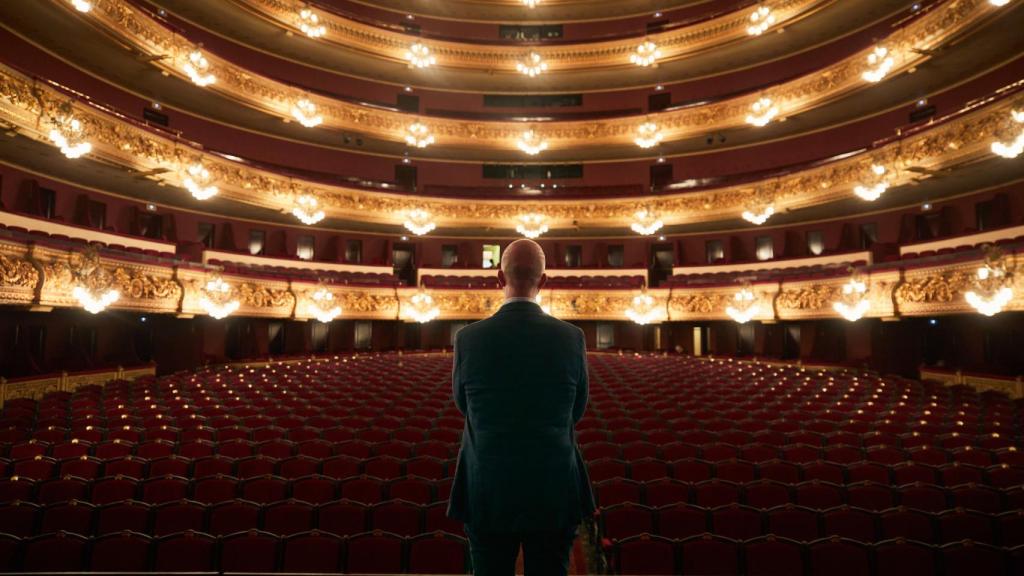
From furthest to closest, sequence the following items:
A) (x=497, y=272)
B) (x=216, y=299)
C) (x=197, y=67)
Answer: (x=197, y=67) → (x=216, y=299) → (x=497, y=272)

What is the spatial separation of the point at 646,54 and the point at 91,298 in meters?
19.0

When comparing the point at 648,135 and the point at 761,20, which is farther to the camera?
the point at 648,135

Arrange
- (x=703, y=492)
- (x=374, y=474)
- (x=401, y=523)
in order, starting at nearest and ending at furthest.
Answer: (x=401, y=523) < (x=703, y=492) < (x=374, y=474)

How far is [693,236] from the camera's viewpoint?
840 inches

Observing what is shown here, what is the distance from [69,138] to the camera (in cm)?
970

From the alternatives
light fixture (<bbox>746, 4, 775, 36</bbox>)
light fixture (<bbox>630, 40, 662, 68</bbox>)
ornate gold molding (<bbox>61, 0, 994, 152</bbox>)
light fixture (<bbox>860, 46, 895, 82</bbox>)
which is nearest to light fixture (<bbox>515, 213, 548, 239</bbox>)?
ornate gold molding (<bbox>61, 0, 994, 152</bbox>)

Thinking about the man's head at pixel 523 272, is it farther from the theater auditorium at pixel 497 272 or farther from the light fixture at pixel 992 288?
the light fixture at pixel 992 288

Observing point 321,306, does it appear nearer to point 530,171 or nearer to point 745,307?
point 530,171

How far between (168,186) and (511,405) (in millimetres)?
16319

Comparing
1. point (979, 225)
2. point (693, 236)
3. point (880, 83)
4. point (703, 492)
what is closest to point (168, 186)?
point (703, 492)

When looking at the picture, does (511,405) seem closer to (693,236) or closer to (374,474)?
(374,474)

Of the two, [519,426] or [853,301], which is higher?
[853,301]

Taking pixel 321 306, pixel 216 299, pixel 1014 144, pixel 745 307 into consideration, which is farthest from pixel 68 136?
pixel 1014 144

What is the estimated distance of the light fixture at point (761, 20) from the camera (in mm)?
17906
